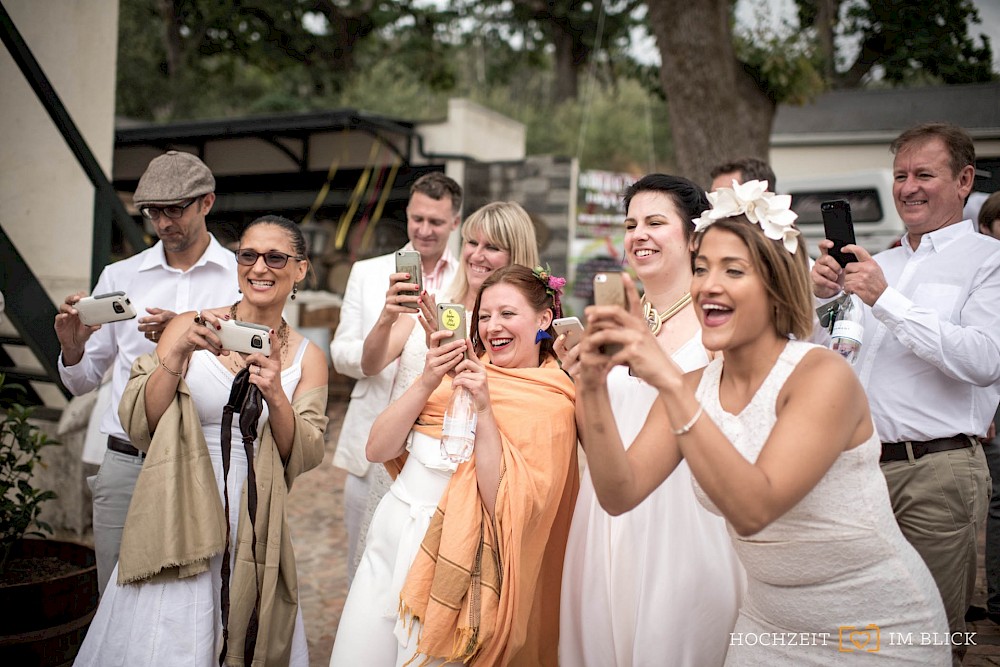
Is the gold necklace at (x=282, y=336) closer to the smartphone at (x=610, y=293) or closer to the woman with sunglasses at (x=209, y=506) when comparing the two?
the woman with sunglasses at (x=209, y=506)

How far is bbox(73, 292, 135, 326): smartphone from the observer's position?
306 cm

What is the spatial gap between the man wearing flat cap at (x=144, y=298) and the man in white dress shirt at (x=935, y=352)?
2.49 m

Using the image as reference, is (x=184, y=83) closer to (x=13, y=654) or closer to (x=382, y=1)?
(x=382, y=1)

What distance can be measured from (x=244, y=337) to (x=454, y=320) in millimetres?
687

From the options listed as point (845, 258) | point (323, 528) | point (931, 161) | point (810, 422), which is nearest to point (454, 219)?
point (845, 258)

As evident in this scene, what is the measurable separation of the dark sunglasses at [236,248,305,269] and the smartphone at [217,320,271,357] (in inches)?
13.8

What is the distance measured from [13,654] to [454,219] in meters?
2.56

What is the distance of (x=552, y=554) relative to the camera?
2.80 metres

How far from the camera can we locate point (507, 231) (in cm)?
349

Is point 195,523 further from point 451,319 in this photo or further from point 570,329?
point 570,329

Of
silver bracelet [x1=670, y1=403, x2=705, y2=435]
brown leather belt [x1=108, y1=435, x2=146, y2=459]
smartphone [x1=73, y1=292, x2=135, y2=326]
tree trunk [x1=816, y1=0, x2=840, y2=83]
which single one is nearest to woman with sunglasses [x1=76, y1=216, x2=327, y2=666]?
smartphone [x1=73, y1=292, x2=135, y2=326]

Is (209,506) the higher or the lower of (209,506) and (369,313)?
the lower

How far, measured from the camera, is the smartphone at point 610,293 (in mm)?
1902

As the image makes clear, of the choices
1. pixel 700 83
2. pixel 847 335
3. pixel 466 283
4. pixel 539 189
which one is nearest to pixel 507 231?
pixel 466 283
